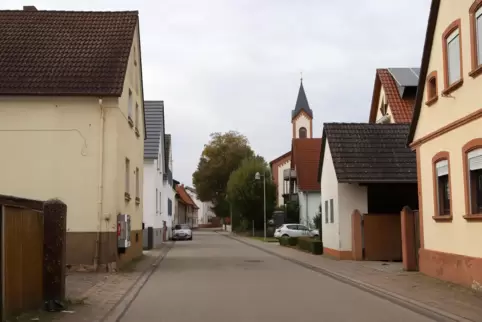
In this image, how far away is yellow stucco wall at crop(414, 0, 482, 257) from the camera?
14.0 meters

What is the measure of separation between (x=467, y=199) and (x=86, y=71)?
42.1 feet

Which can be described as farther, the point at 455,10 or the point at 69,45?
the point at 69,45

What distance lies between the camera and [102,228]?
62.8 feet

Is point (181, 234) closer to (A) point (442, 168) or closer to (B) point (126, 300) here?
(A) point (442, 168)

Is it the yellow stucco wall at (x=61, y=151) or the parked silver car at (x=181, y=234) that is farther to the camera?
the parked silver car at (x=181, y=234)

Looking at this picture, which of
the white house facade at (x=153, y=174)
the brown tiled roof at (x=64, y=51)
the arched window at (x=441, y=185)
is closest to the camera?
the arched window at (x=441, y=185)

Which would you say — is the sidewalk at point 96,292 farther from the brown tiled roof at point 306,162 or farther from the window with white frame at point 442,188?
the brown tiled roof at point 306,162

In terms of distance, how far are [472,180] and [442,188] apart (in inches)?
96.2

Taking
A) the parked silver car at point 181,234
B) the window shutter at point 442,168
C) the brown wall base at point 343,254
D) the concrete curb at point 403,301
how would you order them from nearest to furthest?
1. the concrete curb at point 403,301
2. the window shutter at point 442,168
3. the brown wall base at point 343,254
4. the parked silver car at point 181,234

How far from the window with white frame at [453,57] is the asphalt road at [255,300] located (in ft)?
19.6

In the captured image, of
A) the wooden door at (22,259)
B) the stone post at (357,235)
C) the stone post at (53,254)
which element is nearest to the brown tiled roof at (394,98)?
the stone post at (357,235)

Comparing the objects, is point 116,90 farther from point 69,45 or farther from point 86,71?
point 69,45

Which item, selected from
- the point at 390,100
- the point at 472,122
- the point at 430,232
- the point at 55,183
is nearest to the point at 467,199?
the point at 472,122

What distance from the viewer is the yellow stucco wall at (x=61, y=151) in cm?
1936
